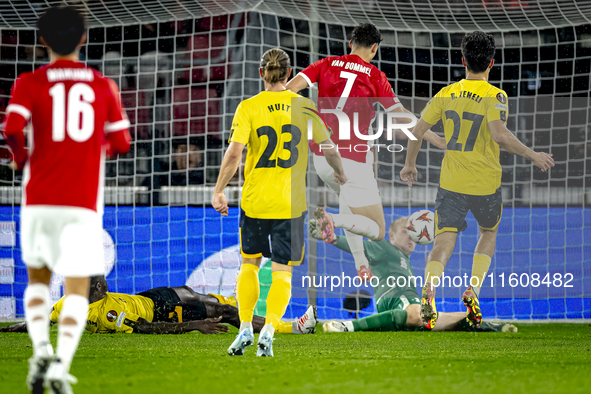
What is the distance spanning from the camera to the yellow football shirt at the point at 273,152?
3.65m

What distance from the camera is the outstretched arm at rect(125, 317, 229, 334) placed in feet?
16.0

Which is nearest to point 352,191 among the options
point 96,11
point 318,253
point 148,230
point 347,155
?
point 347,155

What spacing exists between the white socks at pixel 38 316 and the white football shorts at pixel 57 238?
0.11 metres

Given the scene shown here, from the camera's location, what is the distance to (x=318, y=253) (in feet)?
20.4

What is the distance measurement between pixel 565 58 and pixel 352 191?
304cm

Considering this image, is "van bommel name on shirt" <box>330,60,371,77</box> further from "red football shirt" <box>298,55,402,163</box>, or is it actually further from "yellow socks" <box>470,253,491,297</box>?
"yellow socks" <box>470,253,491,297</box>

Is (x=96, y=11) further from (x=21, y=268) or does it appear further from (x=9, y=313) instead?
(x=9, y=313)

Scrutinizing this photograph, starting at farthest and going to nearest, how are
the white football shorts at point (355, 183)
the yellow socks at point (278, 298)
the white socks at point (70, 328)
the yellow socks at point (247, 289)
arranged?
the white football shorts at point (355, 183) < the yellow socks at point (247, 289) < the yellow socks at point (278, 298) < the white socks at point (70, 328)

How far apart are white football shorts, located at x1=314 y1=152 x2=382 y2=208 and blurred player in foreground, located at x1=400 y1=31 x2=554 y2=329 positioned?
10.6 inches

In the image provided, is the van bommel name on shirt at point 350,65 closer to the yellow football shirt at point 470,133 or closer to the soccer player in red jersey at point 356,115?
the soccer player in red jersey at point 356,115

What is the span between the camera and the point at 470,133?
5.05m

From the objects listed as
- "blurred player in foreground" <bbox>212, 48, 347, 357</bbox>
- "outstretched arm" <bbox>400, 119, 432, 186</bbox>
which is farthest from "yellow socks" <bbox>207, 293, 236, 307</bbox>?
"blurred player in foreground" <bbox>212, 48, 347, 357</bbox>

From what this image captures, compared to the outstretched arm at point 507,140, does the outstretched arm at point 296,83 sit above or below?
above

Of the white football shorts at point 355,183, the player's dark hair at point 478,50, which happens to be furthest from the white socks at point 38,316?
the player's dark hair at point 478,50
